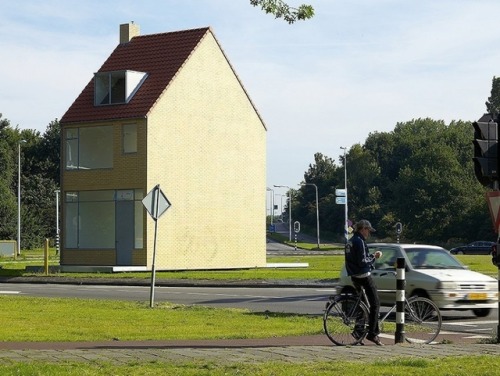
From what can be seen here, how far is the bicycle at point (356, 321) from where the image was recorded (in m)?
14.7

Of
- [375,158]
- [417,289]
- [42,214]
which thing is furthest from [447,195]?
[417,289]

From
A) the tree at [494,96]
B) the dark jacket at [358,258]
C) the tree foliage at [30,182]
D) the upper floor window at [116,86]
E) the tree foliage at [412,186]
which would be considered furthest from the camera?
the tree at [494,96]

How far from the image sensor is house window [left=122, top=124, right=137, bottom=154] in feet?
150

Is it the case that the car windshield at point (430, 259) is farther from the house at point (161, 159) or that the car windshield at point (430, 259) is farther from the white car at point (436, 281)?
the house at point (161, 159)

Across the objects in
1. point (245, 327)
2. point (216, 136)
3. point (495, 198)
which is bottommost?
point (245, 327)

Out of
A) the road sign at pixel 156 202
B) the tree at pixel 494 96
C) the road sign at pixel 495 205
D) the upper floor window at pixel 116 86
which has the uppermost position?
the tree at pixel 494 96

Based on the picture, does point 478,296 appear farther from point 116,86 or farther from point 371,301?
point 116,86

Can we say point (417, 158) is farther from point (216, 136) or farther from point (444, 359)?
point (444, 359)

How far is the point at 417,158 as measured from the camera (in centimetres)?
11738

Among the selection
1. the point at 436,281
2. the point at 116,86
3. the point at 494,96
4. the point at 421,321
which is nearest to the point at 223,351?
the point at 421,321

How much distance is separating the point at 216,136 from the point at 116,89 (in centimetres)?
529

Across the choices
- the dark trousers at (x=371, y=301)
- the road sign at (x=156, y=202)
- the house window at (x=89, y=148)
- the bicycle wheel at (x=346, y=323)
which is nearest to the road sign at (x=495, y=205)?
the dark trousers at (x=371, y=301)

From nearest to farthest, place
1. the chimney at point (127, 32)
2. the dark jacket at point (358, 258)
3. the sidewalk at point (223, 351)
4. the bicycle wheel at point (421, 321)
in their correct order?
the sidewalk at point (223, 351), the dark jacket at point (358, 258), the bicycle wheel at point (421, 321), the chimney at point (127, 32)

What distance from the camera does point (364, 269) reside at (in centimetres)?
1496
